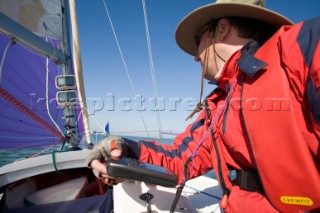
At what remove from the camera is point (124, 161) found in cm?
90

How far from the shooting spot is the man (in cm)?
60

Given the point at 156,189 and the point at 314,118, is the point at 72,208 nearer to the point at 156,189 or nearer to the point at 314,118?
the point at 156,189

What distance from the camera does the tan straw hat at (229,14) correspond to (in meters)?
0.94

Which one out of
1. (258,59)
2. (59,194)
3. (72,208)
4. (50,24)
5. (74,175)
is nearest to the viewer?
(258,59)

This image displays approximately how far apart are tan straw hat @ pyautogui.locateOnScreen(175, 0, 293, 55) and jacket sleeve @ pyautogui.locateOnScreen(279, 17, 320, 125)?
357 millimetres

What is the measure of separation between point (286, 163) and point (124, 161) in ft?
2.04

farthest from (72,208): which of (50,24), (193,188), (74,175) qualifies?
(50,24)

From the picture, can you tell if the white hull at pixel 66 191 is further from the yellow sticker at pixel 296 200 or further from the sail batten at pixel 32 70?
the sail batten at pixel 32 70

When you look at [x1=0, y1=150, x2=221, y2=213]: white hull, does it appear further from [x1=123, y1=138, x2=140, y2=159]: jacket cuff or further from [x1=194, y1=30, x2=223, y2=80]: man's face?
[x1=194, y1=30, x2=223, y2=80]: man's face

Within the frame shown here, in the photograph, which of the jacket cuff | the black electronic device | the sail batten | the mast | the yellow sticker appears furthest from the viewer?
the mast

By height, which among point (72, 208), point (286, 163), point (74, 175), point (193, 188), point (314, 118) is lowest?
point (193, 188)

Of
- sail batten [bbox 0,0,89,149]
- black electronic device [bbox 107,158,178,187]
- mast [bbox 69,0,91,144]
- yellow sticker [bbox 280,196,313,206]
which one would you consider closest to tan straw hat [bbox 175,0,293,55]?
yellow sticker [bbox 280,196,313,206]

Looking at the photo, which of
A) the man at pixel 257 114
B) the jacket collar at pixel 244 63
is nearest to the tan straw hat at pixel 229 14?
the man at pixel 257 114

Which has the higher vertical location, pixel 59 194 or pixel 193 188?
pixel 59 194
